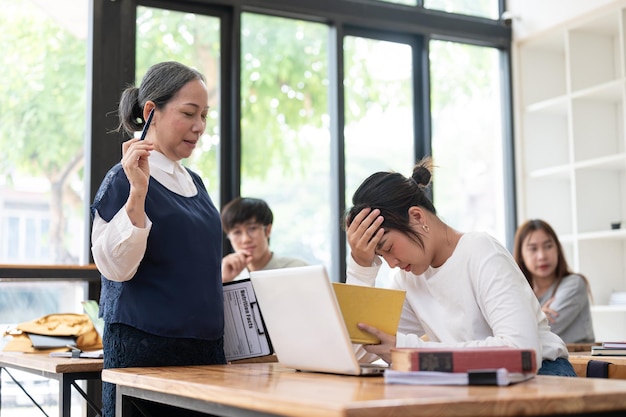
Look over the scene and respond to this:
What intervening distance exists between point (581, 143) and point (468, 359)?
397cm

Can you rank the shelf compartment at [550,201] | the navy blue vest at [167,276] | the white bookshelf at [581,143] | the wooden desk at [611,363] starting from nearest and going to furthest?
the navy blue vest at [167,276]
the wooden desk at [611,363]
the white bookshelf at [581,143]
the shelf compartment at [550,201]

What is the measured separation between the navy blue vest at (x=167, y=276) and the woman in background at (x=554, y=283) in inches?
98.3

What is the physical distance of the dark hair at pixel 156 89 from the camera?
2.26 meters

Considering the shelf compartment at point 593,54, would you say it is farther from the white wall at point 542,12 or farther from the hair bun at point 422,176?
the hair bun at point 422,176

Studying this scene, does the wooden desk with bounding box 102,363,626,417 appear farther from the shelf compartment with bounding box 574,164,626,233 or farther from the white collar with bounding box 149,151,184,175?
the shelf compartment with bounding box 574,164,626,233

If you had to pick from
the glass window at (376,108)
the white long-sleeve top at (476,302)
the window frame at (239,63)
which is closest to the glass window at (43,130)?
the window frame at (239,63)

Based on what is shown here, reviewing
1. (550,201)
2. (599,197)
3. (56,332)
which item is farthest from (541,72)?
(56,332)

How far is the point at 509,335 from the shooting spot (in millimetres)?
1805

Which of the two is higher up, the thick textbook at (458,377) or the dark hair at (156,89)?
the dark hair at (156,89)

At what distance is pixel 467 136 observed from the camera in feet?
18.1

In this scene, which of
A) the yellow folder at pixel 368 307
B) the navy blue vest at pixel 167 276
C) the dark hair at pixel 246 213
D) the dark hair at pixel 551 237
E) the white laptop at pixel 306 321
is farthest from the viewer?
the dark hair at pixel 551 237

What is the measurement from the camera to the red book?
147 centimetres

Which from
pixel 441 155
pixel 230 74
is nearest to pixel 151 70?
pixel 230 74

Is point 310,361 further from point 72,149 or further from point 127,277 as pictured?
point 72,149
